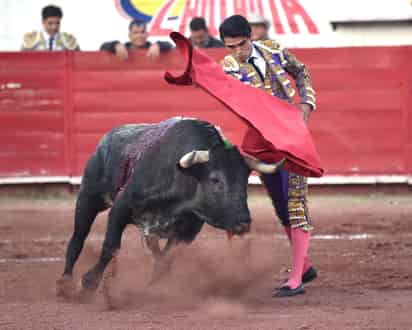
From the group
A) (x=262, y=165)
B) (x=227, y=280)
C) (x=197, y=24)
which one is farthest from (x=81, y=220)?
(x=197, y=24)

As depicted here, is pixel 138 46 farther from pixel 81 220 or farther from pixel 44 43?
pixel 81 220

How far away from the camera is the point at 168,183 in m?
4.81

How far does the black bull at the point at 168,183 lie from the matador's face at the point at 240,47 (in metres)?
0.32

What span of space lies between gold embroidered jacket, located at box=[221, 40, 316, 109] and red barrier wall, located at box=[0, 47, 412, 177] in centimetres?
391

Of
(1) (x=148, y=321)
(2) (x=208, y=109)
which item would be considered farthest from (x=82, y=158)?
(1) (x=148, y=321)

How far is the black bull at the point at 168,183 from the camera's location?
4.67 m

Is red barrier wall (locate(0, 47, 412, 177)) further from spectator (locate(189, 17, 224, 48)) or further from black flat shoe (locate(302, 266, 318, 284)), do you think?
black flat shoe (locate(302, 266, 318, 284))

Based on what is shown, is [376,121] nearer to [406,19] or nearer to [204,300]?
[406,19]

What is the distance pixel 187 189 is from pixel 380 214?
132 inches

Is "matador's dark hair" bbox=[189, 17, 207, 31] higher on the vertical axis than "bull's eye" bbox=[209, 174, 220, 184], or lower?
lower

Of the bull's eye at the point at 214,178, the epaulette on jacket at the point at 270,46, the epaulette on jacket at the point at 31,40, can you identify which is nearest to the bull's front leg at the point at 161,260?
the bull's eye at the point at 214,178

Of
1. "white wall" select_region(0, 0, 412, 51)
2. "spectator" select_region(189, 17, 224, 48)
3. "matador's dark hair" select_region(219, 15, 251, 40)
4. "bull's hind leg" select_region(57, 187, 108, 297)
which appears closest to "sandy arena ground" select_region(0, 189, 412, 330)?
"bull's hind leg" select_region(57, 187, 108, 297)

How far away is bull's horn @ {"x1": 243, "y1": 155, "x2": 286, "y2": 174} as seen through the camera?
470 cm

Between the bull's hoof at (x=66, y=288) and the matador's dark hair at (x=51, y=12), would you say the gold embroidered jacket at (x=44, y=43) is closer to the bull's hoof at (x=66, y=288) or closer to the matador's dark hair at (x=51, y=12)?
the matador's dark hair at (x=51, y=12)
